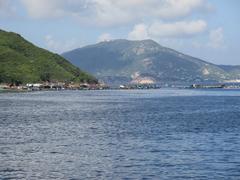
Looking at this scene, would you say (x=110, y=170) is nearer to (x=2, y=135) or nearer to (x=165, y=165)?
(x=165, y=165)

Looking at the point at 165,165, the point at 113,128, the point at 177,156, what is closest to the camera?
the point at 165,165

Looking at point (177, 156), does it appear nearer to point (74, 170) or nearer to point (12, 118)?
point (74, 170)

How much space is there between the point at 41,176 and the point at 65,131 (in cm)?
4106

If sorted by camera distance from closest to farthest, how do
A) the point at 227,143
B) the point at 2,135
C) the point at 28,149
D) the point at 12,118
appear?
the point at 28,149 < the point at 227,143 < the point at 2,135 < the point at 12,118

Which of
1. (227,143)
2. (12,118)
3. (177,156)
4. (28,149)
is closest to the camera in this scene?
(177,156)

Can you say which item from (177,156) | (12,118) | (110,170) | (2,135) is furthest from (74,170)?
(12,118)

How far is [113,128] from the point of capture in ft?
319

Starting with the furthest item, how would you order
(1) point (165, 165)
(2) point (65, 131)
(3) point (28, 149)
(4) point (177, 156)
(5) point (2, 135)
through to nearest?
1. (2) point (65, 131)
2. (5) point (2, 135)
3. (3) point (28, 149)
4. (4) point (177, 156)
5. (1) point (165, 165)

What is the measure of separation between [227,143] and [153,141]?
9.97m

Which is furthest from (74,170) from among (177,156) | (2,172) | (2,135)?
(2,135)

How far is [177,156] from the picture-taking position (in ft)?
198

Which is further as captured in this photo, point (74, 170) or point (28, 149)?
point (28, 149)

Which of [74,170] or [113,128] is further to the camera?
[113,128]

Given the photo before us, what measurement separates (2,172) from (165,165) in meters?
15.9
